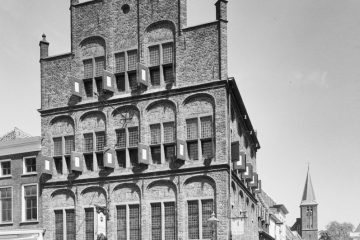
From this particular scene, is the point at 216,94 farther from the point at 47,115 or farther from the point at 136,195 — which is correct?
the point at 47,115

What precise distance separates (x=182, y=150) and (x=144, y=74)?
4.58 meters

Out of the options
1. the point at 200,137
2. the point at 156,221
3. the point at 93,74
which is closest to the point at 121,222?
the point at 156,221

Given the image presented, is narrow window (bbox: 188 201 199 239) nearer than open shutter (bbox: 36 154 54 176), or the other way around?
narrow window (bbox: 188 201 199 239)

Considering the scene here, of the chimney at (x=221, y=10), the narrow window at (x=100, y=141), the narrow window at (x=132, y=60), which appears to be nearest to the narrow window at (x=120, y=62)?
the narrow window at (x=132, y=60)

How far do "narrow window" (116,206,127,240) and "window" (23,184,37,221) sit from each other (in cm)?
579

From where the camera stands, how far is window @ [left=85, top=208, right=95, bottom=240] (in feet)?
95.7

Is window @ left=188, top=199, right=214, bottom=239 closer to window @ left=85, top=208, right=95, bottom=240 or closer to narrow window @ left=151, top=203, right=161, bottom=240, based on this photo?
narrow window @ left=151, top=203, right=161, bottom=240

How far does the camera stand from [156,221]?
2773 cm

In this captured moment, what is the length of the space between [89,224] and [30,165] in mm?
5849

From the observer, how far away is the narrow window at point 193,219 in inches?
1048

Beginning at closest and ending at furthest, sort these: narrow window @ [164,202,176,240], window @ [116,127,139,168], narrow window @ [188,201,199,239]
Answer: narrow window @ [188,201,199,239] < narrow window @ [164,202,176,240] < window @ [116,127,139,168]

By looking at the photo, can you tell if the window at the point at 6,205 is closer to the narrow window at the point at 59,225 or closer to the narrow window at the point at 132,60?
the narrow window at the point at 59,225

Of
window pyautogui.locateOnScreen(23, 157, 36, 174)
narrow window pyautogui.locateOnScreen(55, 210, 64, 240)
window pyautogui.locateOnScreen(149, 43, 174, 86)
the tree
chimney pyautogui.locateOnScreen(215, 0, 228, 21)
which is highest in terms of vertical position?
chimney pyautogui.locateOnScreen(215, 0, 228, 21)

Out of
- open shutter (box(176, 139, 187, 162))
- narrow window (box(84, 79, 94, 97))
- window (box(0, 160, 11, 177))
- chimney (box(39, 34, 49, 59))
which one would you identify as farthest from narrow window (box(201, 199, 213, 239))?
chimney (box(39, 34, 49, 59))
